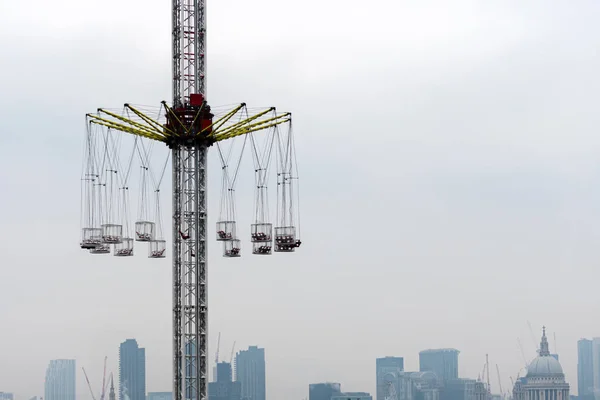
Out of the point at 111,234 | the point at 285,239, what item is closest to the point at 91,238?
the point at 111,234

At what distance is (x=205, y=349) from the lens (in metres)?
116

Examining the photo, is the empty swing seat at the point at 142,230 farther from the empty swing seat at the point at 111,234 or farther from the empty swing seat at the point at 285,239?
the empty swing seat at the point at 285,239

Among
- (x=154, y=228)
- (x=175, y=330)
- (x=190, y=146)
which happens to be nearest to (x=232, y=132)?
(x=190, y=146)

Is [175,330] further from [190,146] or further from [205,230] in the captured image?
[190,146]

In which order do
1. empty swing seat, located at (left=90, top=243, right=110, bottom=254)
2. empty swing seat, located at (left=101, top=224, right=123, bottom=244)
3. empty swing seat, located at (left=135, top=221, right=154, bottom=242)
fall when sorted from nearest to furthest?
empty swing seat, located at (left=101, top=224, right=123, bottom=244) → empty swing seat, located at (left=135, top=221, right=154, bottom=242) → empty swing seat, located at (left=90, top=243, right=110, bottom=254)

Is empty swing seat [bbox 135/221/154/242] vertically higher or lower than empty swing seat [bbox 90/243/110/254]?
higher

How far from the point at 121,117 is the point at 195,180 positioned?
8.90 meters

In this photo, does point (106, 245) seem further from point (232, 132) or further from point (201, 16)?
point (201, 16)

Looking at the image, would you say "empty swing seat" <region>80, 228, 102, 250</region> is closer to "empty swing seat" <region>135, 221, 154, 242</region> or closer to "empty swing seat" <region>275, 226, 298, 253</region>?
"empty swing seat" <region>135, 221, 154, 242</region>

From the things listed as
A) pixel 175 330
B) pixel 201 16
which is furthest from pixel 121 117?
pixel 175 330

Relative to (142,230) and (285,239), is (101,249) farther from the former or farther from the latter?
(285,239)

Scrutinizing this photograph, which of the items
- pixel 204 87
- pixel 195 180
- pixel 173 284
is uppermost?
pixel 204 87

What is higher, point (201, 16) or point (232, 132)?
point (201, 16)

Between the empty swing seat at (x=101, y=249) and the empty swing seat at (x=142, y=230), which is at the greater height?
the empty swing seat at (x=142, y=230)
